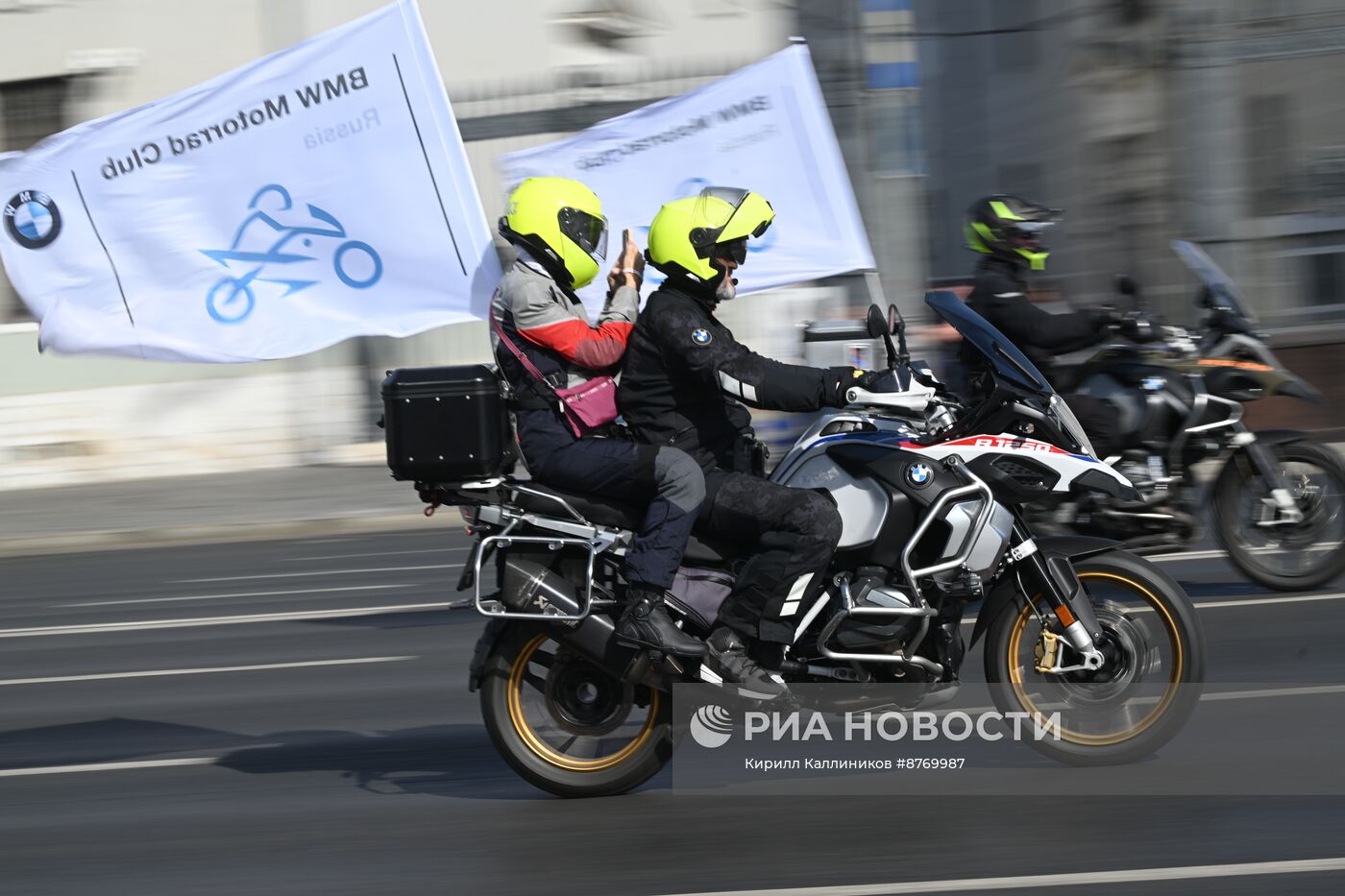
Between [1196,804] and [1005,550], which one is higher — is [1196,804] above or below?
below

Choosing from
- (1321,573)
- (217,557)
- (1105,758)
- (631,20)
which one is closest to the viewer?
(1105,758)

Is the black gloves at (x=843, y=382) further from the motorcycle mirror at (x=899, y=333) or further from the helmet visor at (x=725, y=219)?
the helmet visor at (x=725, y=219)

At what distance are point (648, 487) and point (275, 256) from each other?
357 inches

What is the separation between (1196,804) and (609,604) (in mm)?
1833

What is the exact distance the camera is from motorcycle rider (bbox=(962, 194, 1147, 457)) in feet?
27.3

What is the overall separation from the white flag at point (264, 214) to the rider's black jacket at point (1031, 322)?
5.85 metres

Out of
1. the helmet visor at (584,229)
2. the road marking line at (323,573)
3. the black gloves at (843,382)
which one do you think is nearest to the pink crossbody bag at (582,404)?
the helmet visor at (584,229)

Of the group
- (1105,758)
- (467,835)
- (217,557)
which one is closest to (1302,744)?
(1105,758)

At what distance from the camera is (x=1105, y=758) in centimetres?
568

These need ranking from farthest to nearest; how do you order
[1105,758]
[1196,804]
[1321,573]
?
[1321,573] → [1105,758] → [1196,804]

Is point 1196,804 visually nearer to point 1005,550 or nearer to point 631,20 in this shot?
point 1005,550

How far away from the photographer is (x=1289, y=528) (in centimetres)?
855

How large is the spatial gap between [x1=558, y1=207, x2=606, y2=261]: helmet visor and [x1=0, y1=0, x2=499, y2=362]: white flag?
7.59 meters

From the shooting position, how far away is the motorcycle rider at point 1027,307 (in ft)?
27.3
